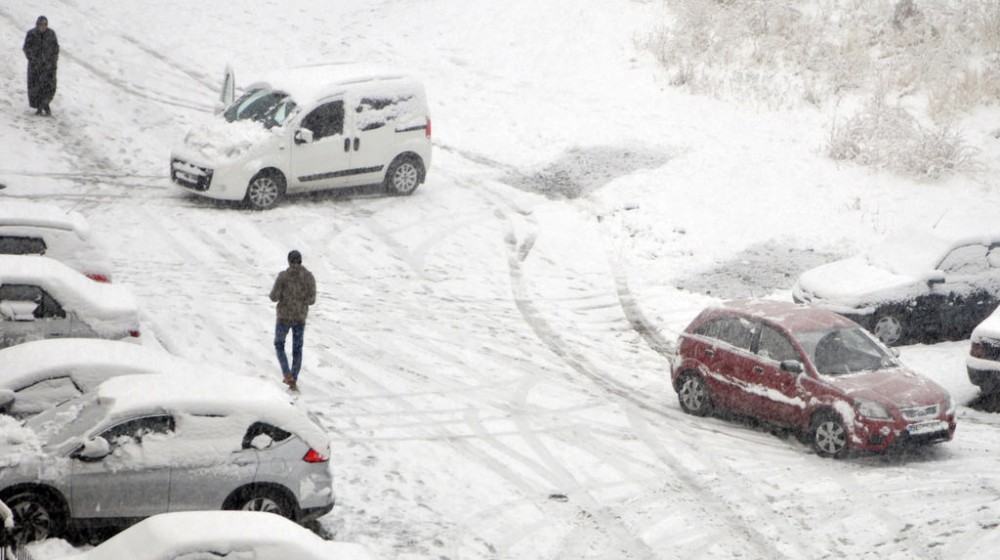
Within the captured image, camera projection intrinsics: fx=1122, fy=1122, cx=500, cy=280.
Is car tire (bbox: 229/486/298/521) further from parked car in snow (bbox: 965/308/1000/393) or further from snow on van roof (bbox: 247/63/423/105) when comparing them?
snow on van roof (bbox: 247/63/423/105)

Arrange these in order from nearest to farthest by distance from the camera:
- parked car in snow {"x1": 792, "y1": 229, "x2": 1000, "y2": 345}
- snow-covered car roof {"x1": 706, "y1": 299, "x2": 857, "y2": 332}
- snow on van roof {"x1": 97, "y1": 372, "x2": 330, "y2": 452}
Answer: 1. snow on van roof {"x1": 97, "y1": 372, "x2": 330, "y2": 452}
2. snow-covered car roof {"x1": 706, "y1": 299, "x2": 857, "y2": 332}
3. parked car in snow {"x1": 792, "y1": 229, "x2": 1000, "y2": 345}

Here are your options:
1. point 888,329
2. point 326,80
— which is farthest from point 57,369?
point 888,329

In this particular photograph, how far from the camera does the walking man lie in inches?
504

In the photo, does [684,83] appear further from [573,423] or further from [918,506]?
→ [918,506]

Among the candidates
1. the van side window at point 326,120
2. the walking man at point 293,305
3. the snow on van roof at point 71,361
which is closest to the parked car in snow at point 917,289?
the walking man at point 293,305

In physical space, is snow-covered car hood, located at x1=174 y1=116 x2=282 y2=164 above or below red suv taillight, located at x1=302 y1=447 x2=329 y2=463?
above

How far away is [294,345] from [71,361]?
10.7 feet

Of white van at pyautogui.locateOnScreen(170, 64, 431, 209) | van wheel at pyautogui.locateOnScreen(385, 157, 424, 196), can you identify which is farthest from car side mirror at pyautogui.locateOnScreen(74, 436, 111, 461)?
van wheel at pyautogui.locateOnScreen(385, 157, 424, 196)

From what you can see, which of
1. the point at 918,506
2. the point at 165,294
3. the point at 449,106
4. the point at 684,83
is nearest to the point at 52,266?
the point at 165,294

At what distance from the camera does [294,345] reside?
512 inches

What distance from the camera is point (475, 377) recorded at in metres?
14.3

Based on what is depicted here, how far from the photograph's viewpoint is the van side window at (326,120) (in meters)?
19.3

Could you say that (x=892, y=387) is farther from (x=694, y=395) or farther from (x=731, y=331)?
(x=694, y=395)

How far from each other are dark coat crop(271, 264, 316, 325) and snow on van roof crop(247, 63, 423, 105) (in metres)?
7.11
